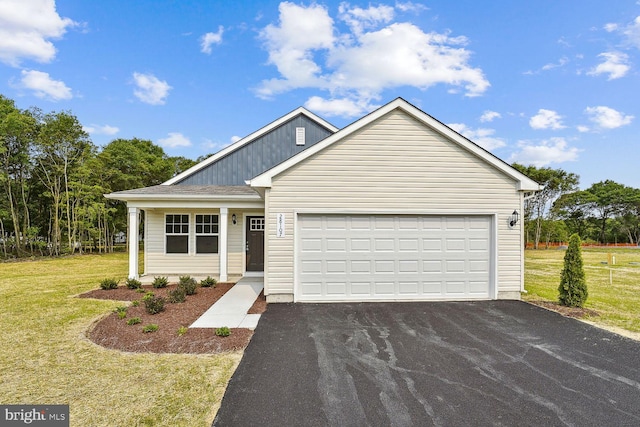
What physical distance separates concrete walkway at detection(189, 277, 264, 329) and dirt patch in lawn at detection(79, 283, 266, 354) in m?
0.20

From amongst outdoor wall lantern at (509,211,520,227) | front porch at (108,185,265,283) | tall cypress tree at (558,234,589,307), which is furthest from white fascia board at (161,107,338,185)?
tall cypress tree at (558,234,589,307)

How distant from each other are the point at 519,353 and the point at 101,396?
18.7 ft

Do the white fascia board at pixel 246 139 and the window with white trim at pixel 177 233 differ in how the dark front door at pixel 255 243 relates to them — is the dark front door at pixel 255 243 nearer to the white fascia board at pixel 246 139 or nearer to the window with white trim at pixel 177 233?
the window with white trim at pixel 177 233

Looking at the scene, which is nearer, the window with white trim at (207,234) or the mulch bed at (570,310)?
the mulch bed at (570,310)

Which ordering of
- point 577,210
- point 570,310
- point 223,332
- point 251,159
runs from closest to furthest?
point 223,332, point 570,310, point 251,159, point 577,210

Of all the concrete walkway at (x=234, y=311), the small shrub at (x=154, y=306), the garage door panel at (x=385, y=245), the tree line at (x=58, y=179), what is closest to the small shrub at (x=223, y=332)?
the concrete walkway at (x=234, y=311)

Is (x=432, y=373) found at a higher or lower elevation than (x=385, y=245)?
lower

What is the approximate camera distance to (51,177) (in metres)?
23.9

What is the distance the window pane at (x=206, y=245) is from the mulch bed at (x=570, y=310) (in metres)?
10.1

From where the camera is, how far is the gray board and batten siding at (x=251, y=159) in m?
12.9

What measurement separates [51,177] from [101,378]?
2770 cm

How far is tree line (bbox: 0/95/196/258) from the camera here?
836 inches

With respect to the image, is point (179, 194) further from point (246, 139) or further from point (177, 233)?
point (246, 139)

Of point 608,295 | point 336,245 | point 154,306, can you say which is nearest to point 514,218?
point 608,295
